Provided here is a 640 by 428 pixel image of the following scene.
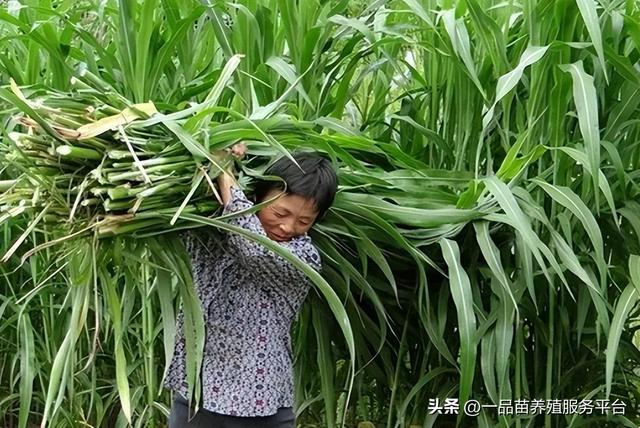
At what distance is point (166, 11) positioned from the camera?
1629 millimetres

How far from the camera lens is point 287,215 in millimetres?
1367

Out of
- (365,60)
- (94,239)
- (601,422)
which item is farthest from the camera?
(365,60)

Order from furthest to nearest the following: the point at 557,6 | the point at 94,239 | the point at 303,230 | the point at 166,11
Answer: the point at 166,11, the point at 557,6, the point at 303,230, the point at 94,239

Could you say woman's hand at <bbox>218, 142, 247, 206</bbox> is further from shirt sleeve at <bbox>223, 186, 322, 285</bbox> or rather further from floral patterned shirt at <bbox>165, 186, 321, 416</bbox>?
floral patterned shirt at <bbox>165, 186, 321, 416</bbox>

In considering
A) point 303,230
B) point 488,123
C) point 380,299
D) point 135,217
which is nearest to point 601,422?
point 380,299

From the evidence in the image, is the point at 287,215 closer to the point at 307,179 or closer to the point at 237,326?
the point at 307,179

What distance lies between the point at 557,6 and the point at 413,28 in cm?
29

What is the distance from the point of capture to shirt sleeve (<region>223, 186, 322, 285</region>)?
4.24 ft

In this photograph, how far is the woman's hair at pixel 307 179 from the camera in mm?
1342

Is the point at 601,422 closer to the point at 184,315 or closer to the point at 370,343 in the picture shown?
the point at 370,343

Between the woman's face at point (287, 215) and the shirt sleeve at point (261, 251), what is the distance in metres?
0.02

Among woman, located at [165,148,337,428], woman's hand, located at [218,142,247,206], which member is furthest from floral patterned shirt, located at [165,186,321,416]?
woman's hand, located at [218,142,247,206]

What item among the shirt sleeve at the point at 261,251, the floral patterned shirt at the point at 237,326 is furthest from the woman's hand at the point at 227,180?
the floral patterned shirt at the point at 237,326

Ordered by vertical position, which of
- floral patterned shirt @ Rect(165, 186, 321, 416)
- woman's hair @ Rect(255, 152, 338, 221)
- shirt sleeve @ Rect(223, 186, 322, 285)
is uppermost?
woman's hair @ Rect(255, 152, 338, 221)
